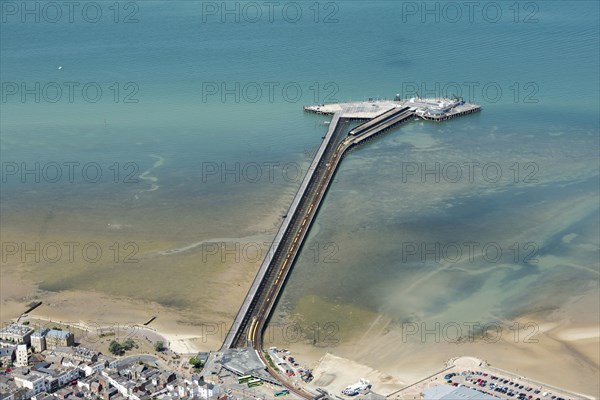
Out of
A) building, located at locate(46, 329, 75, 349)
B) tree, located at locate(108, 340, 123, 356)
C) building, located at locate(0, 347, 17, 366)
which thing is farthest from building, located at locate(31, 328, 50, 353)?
tree, located at locate(108, 340, 123, 356)

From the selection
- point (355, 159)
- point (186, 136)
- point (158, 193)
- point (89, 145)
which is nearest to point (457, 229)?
point (355, 159)

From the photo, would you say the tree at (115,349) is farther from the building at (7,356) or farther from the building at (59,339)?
the building at (7,356)

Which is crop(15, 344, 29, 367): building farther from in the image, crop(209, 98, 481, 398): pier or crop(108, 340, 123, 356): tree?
crop(209, 98, 481, 398): pier

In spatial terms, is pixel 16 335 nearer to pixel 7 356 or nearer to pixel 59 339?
pixel 7 356

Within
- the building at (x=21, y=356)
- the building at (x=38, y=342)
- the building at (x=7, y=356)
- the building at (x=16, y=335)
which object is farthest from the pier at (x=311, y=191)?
the building at (x=7, y=356)

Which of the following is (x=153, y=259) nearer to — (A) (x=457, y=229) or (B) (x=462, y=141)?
(A) (x=457, y=229)

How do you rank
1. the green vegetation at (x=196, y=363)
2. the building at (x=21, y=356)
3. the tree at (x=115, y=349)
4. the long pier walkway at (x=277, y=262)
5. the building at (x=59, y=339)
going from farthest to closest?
1. the long pier walkway at (x=277, y=262)
2. the building at (x=59, y=339)
3. the tree at (x=115, y=349)
4. the building at (x=21, y=356)
5. the green vegetation at (x=196, y=363)

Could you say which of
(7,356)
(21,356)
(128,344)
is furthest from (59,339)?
(128,344)
